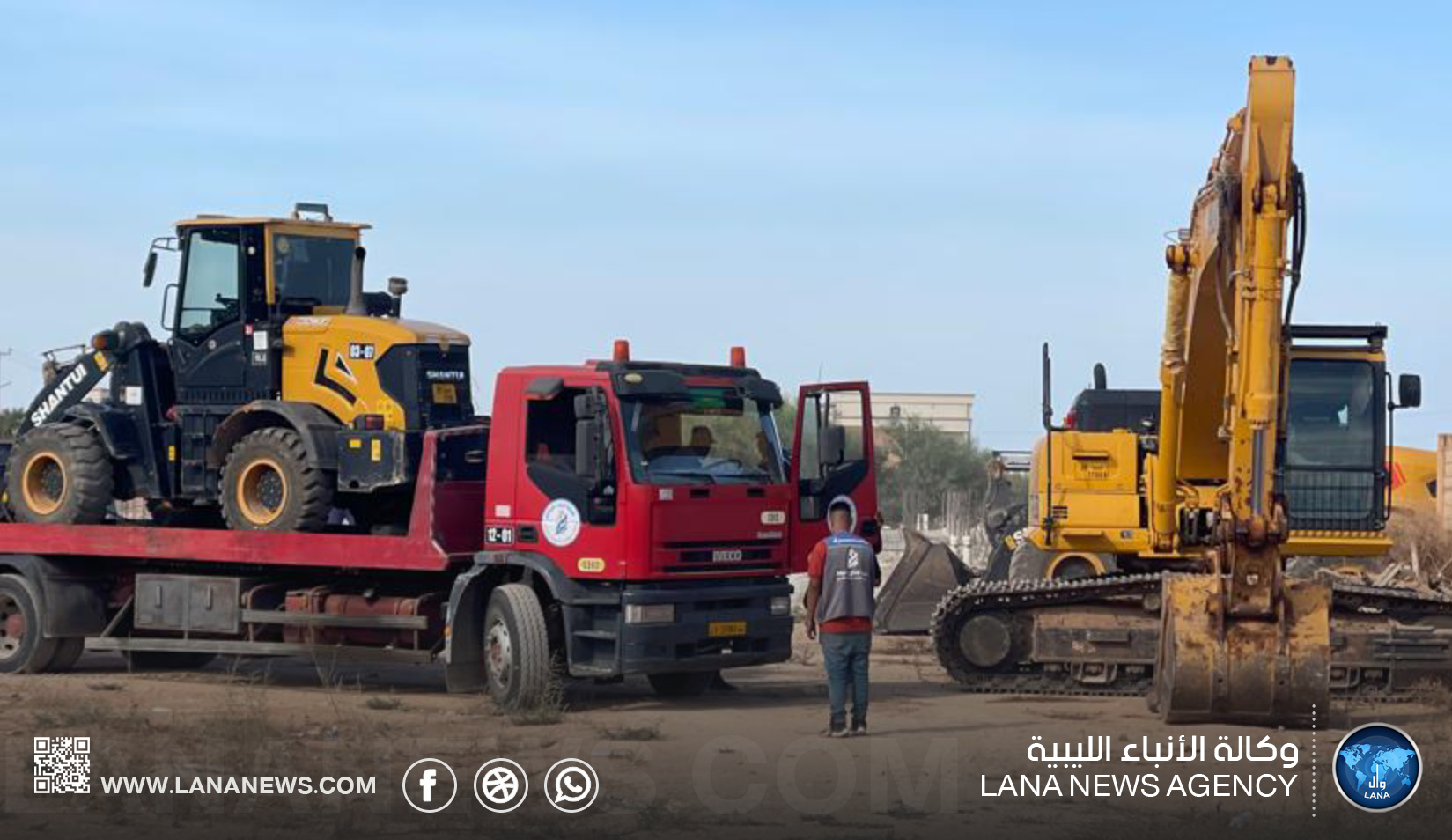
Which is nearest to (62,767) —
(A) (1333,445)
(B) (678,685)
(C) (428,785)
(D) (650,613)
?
(C) (428,785)

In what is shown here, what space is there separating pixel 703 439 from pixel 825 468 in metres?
1.31

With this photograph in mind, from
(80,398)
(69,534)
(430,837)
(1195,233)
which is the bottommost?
(430,837)

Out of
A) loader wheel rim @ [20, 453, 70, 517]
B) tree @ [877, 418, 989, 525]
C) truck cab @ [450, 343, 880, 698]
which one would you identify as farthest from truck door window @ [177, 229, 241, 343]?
tree @ [877, 418, 989, 525]

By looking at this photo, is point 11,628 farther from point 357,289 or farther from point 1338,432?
point 1338,432

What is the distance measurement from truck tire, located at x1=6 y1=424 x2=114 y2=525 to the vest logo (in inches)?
18.4

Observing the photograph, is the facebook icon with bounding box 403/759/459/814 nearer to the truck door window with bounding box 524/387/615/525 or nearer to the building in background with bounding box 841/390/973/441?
the truck door window with bounding box 524/387/615/525

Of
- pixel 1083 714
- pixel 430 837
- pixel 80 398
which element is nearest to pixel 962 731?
pixel 1083 714

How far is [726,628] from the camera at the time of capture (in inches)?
689

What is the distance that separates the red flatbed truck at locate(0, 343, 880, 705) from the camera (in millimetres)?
17109

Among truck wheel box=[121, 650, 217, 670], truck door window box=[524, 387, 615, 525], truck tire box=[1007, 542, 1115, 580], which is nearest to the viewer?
truck door window box=[524, 387, 615, 525]

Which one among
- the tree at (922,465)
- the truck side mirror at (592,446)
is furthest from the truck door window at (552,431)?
the tree at (922,465)

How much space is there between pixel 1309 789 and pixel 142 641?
12.3m

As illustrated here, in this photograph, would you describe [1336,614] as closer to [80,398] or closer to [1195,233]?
[1195,233]

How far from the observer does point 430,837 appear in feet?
37.3
